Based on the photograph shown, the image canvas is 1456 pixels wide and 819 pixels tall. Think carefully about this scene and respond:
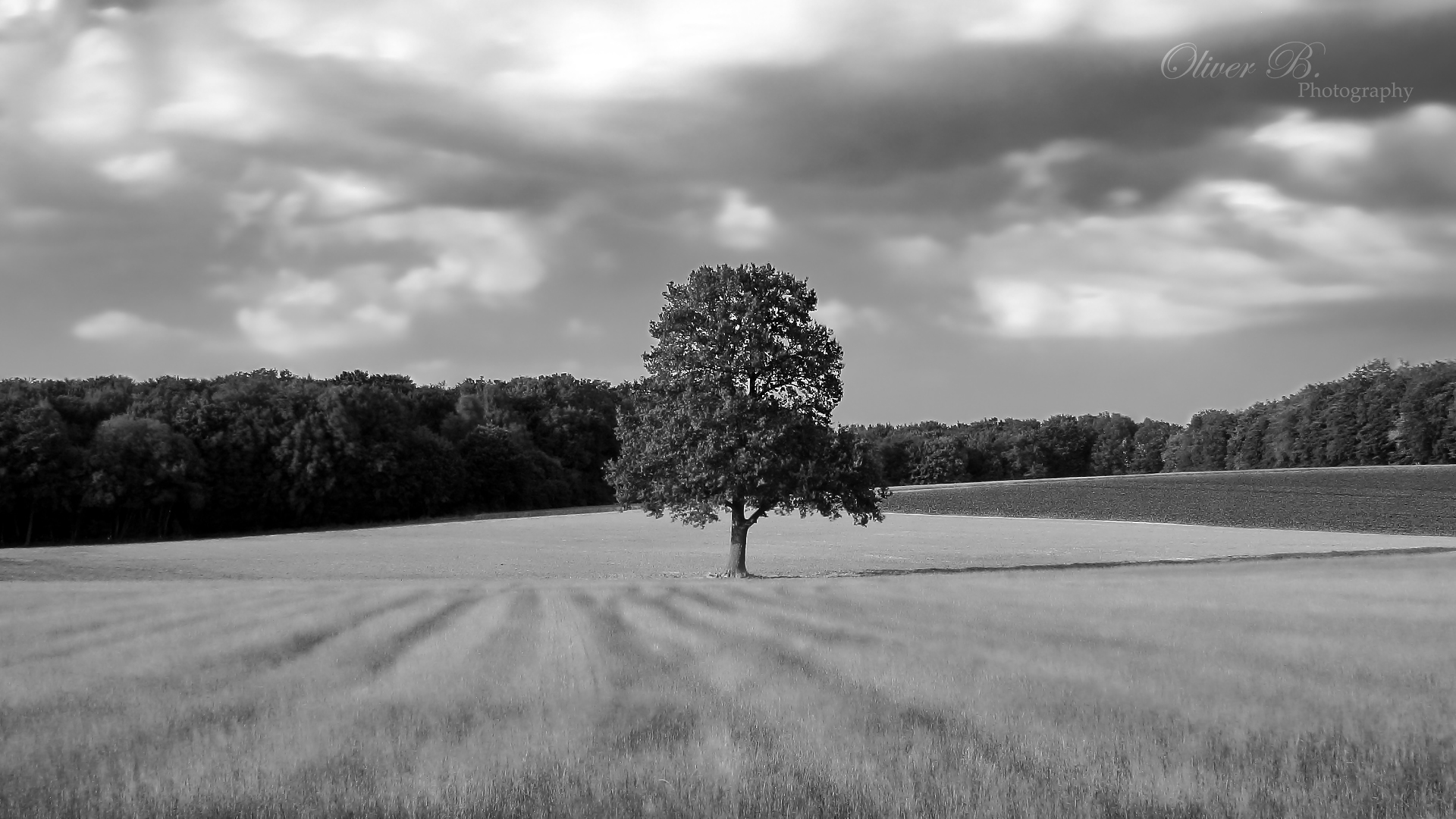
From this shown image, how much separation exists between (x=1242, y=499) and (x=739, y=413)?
2470 inches

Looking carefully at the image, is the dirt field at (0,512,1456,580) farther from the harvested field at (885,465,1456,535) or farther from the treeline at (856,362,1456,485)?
the treeline at (856,362,1456,485)

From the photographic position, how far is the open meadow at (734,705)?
7.73 metres

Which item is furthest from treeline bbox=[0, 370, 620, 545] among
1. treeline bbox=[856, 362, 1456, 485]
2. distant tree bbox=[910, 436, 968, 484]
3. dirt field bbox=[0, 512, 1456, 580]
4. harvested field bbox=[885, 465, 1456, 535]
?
distant tree bbox=[910, 436, 968, 484]

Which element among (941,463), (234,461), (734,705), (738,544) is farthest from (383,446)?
(734,705)

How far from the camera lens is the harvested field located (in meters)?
72.4

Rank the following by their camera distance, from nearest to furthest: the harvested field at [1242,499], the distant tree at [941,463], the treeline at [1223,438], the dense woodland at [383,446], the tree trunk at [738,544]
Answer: the tree trunk at [738,544], the harvested field at [1242,499], the dense woodland at [383,446], the treeline at [1223,438], the distant tree at [941,463]

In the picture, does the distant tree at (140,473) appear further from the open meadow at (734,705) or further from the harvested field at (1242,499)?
the open meadow at (734,705)

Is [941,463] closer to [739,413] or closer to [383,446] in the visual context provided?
[383,446]

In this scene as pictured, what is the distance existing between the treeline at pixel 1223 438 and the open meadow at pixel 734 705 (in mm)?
82963

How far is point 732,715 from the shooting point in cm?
1049

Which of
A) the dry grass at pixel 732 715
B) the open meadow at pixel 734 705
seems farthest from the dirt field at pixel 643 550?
the dry grass at pixel 732 715

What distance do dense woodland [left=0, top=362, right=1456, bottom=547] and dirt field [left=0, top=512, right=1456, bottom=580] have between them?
12.6m

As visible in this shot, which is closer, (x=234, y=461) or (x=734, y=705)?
(x=734, y=705)

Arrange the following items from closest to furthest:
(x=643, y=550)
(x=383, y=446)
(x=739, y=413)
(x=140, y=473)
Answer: (x=739, y=413) < (x=643, y=550) < (x=140, y=473) < (x=383, y=446)
